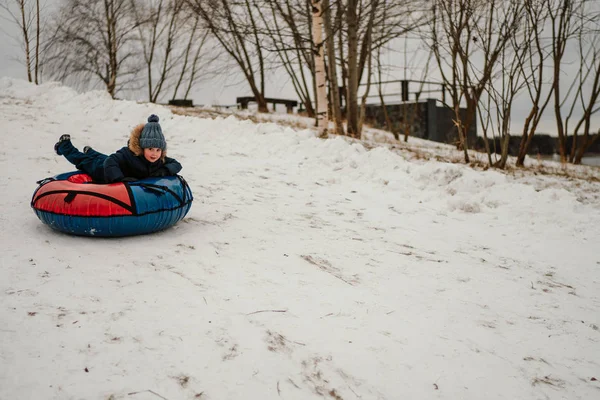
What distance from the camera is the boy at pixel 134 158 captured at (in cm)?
415

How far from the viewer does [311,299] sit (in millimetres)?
3062

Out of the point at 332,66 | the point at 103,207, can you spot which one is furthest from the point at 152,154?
the point at 332,66

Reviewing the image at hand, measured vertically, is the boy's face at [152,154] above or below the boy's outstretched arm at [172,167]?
above

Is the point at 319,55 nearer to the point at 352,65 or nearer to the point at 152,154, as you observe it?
the point at 352,65

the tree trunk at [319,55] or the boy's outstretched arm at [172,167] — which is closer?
the boy's outstretched arm at [172,167]

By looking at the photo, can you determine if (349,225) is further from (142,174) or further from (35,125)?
(35,125)

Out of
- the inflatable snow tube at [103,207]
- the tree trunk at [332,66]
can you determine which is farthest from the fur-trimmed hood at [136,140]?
the tree trunk at [332,66]

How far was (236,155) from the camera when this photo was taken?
844 cm

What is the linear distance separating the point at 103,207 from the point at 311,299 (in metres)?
1.97

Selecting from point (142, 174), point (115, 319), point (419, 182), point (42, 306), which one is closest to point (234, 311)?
point (115, 319)

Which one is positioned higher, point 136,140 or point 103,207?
point 136,140

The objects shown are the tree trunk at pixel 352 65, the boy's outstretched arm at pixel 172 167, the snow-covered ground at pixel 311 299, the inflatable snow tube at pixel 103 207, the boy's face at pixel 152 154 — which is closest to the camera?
the snow-covered ground at pixel 311 299

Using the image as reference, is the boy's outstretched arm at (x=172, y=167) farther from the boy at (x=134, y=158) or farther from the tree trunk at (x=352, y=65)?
the tree trunk at (x=352, y=65)

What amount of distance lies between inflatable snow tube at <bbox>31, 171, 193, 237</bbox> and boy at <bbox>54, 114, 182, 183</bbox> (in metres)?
0.35
